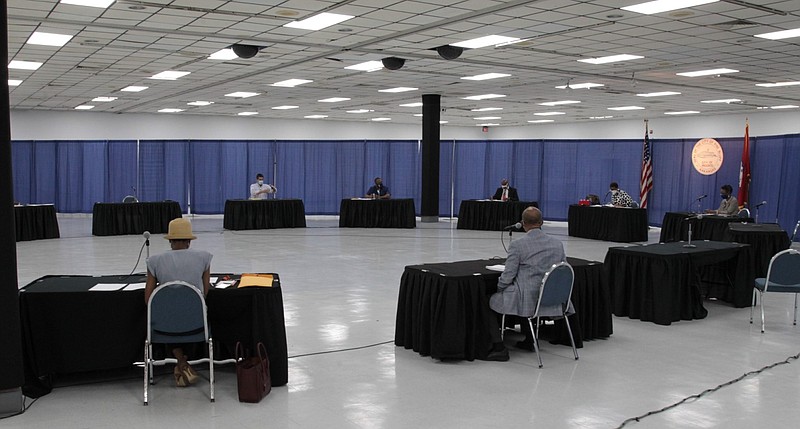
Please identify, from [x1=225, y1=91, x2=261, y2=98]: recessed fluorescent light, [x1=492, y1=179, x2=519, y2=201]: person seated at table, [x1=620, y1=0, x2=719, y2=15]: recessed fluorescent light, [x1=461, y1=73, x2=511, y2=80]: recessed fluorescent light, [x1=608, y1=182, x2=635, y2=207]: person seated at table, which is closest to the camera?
[x1=620, y1=0, x2=719, y2=15]: recessed fluorescent light

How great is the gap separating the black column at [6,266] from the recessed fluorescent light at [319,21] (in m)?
5.12

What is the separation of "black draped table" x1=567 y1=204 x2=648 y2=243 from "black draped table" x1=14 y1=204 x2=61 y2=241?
1148 cm

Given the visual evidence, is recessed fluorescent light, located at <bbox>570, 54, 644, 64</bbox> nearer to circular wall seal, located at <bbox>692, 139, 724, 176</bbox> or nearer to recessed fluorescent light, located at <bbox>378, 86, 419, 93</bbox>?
recessed fluorescent light, located at <bbox>378, 86, 419, 93</bbox>

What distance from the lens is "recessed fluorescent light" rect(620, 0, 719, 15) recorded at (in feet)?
26.4

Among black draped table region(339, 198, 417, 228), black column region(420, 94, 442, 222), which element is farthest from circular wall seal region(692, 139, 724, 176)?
black draped table region(339, 198, 417, 228)

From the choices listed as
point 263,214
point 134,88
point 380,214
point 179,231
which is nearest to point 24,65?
point 134,88

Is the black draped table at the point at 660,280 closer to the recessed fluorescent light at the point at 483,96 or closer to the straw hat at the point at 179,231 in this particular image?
the straw hat at the point at 179,231

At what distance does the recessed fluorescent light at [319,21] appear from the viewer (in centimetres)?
916

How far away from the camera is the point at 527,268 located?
5.66 m

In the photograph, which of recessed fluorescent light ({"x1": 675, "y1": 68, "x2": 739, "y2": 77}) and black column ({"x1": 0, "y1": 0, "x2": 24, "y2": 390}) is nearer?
black column ({"x1": 0, "y1": 0, "x2": 24, "y2": 390})

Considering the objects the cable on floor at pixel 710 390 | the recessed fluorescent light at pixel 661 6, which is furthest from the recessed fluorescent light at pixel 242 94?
the cable on floor at pixel 710 390

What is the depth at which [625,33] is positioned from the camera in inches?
387

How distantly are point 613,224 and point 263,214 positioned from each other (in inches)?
322

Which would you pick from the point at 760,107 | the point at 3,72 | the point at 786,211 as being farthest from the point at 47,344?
the point at 760,107
